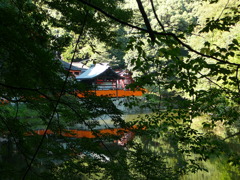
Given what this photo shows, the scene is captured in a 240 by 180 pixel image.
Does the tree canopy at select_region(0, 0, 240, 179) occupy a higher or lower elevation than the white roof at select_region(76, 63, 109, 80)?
lower

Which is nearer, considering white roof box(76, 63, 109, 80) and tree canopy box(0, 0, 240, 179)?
tree canopy box(0, 0, 240, 179)

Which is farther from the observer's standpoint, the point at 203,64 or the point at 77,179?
the point at 77,179

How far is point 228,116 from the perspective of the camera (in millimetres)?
3135

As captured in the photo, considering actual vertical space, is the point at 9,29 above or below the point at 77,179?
above


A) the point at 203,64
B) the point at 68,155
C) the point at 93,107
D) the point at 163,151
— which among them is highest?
the point at 203,64

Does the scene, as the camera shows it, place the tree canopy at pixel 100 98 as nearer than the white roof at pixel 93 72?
Yes

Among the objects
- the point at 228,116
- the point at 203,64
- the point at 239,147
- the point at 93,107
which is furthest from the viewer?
the point at 239,147

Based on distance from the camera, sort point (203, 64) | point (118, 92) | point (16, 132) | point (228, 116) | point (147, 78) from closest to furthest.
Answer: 1. point (203, 64)
2. point (147, 78)
3. point (16, 132)
4. point (228, 116)
5. point (118, 92)

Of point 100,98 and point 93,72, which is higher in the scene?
point 93,72

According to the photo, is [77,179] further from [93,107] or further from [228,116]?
[228,116]

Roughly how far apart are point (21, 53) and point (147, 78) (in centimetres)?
123

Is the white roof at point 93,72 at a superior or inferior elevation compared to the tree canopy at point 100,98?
superior

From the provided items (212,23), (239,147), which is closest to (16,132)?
(212,23)

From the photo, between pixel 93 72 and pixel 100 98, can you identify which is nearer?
pixel 100 98
